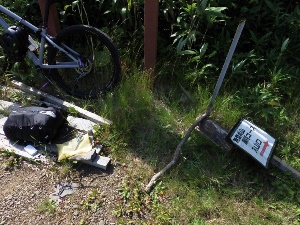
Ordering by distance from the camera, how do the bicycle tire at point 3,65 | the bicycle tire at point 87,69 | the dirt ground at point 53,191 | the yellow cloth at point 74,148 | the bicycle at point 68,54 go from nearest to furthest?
the dirt ground at point 53,191, the yellow cloth at point 74,148, the bicycle at point 68,54, the bicycle tire at point 87,69, the bicycle tire at point 3,65

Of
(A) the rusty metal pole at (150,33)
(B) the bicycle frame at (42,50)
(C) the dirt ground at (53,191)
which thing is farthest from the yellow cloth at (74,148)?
(A) the rusty metal pole at (150,33)

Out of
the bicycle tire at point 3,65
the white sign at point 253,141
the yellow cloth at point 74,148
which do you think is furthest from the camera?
the bicycle tire at point 3,65

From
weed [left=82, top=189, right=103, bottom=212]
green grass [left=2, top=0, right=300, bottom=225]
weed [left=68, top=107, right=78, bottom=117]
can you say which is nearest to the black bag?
weed [left=68, top=107, right=78, bottom=117]

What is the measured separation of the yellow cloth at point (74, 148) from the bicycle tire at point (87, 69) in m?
0.69

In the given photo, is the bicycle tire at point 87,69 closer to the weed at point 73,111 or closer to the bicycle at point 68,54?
the bicycle at point 68,54

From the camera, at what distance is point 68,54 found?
3.50 meters

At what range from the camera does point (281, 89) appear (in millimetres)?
3498

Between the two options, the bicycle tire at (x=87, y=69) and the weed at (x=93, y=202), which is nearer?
the weed at (x=93, y=202)

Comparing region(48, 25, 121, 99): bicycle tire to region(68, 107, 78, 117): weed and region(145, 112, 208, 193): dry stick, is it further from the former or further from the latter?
region(145, 112, 208, 193): dry stick

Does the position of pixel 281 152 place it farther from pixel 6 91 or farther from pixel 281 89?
pixel 6 91

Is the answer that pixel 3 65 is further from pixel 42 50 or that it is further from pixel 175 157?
pixel 175 157

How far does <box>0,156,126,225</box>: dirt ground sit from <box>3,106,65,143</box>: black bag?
244mm

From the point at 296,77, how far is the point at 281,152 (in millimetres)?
985

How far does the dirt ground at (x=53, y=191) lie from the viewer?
2680 mm
